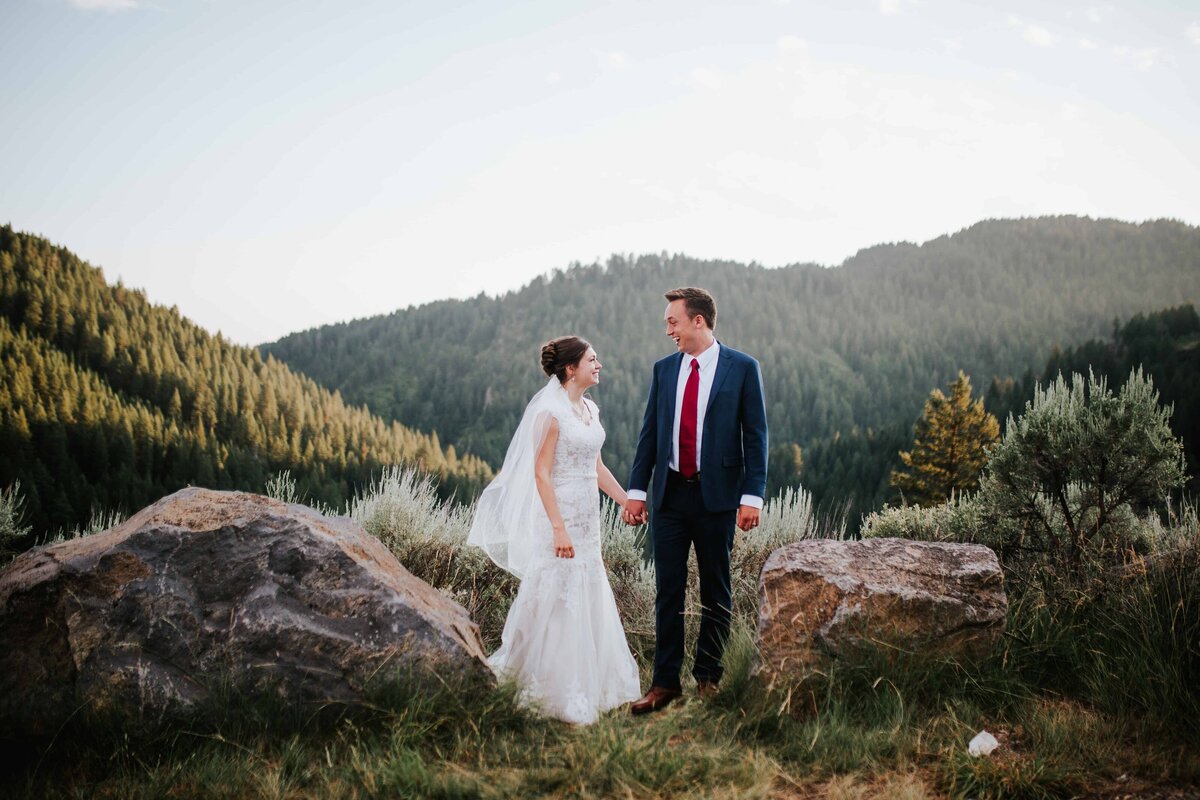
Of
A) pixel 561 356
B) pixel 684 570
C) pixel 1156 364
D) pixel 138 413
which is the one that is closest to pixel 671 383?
pixel 561 356

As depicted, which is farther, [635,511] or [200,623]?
[635,511]

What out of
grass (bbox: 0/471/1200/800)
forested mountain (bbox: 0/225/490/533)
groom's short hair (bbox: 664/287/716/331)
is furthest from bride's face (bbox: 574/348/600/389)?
forested mountain (bbox: 0/225/490/533)

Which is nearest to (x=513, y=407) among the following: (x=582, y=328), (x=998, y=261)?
(x=582, y=328)

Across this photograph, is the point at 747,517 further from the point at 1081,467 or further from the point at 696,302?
the point at 1081,467

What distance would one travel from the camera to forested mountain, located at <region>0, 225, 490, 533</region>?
64.3 m

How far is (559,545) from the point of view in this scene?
451 cm

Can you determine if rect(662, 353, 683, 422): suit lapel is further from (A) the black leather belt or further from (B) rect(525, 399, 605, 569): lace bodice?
(B) rect(525, 399, 605, 569): lace bodice

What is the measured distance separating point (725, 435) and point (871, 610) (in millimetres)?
1235

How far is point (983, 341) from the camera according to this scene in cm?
13038

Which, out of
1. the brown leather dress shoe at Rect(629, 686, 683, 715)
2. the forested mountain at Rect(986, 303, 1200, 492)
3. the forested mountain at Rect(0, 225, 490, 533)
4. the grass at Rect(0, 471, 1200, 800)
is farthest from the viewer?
the forested mountain at Rect(0, 225, 490, 533)

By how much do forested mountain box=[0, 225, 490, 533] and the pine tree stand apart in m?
32.1

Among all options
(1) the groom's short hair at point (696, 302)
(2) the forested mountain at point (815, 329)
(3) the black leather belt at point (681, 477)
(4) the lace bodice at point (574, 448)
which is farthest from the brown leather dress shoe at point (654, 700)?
(2) the forested mountain at point (815, 329)

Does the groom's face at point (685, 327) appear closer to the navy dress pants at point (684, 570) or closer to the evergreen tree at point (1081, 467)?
the navy dress pants at point (684, 570)

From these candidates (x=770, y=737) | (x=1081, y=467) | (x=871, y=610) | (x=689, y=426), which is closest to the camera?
(x=770, y=737)
